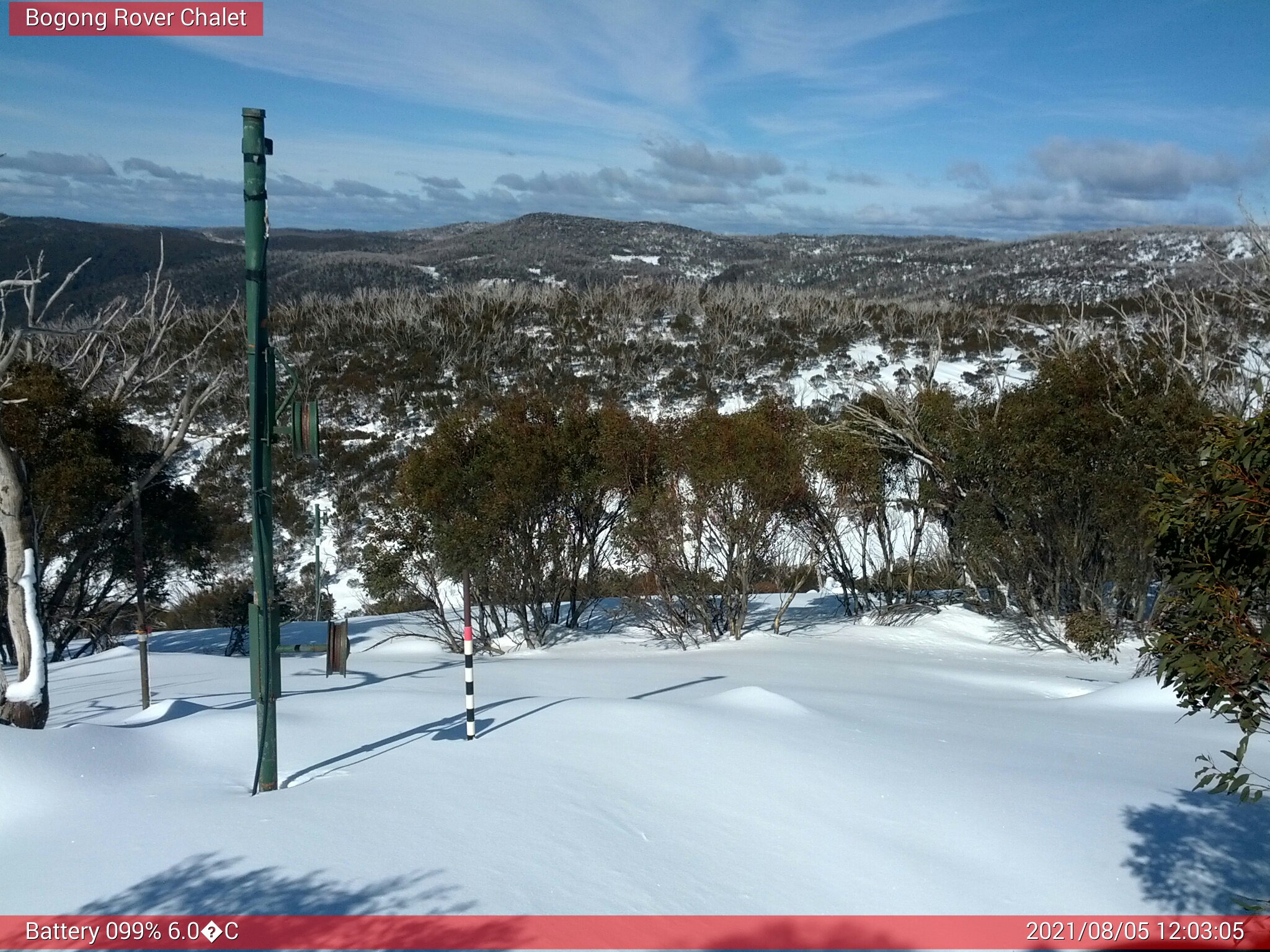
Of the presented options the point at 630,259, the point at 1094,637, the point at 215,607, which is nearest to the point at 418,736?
the point at 1094,637

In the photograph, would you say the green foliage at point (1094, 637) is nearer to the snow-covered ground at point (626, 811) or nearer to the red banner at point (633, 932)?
the snow-covered ground at point (626, 811)

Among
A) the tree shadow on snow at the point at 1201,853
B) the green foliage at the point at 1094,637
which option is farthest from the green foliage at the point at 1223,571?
the green foliage at the point at 1094,637

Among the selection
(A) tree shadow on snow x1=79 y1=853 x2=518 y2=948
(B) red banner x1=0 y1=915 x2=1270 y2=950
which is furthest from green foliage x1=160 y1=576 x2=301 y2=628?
(B) red banner x1=0 y1=915 x2=1270 y2=950

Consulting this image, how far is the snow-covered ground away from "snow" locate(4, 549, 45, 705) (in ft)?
2.27

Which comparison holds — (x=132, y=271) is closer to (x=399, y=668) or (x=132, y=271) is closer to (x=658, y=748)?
(x=399, y=668)

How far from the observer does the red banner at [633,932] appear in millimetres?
3756

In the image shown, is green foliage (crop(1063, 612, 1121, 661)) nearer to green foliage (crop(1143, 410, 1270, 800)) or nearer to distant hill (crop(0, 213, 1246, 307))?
green foliage (crop(1143, 410, 1270, 800))

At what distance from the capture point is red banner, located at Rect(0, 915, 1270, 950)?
12.3 feet

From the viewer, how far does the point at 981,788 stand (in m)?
6.16

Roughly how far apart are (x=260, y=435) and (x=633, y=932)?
11.5 ft

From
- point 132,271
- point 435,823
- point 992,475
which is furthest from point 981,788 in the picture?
point 132,271

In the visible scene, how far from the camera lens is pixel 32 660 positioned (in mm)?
7742

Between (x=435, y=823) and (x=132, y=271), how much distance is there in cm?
8605

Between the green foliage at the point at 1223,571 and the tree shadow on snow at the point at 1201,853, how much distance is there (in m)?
1.22
